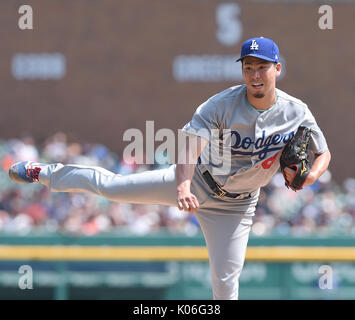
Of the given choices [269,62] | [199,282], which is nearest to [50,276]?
[199,282]

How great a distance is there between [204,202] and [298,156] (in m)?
0.65

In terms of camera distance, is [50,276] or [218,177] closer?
[218,177]

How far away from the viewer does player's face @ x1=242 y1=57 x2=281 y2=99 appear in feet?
11.7

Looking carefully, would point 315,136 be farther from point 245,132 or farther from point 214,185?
point 214,185

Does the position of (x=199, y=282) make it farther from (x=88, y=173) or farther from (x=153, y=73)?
(x=153, y=73)

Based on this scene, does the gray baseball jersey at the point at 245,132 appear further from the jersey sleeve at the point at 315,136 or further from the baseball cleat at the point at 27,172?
the baseball cleat at the point at 27,172

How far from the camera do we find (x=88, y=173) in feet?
13.4

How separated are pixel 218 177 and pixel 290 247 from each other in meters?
2.81

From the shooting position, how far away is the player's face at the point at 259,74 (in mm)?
3561

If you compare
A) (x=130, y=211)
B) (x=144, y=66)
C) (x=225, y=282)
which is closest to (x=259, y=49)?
(x=225, y=282)

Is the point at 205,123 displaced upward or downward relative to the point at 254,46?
downward

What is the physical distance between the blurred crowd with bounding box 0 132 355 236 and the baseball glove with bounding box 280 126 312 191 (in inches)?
146

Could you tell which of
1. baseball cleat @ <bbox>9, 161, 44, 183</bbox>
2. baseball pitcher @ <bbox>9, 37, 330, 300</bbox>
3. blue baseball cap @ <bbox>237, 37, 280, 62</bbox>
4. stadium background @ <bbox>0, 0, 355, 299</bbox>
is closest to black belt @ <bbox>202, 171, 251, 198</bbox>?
baseball pitcher @ <bbox>9, 37, 330, 300</bbox>

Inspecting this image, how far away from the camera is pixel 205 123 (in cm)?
364
